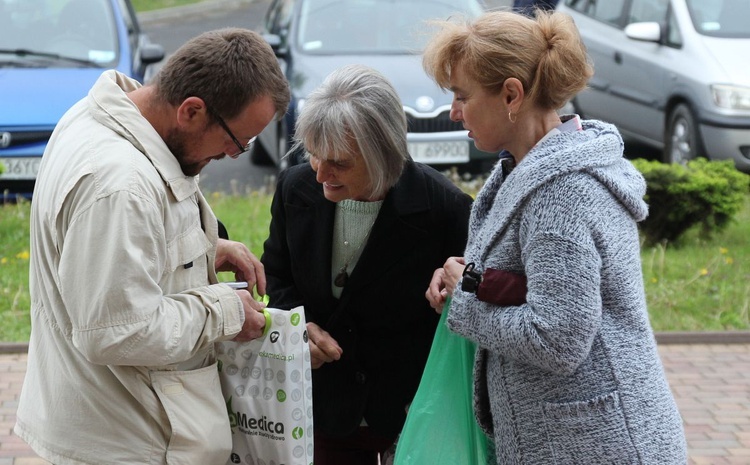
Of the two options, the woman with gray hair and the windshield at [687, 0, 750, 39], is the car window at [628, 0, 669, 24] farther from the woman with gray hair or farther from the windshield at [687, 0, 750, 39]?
the woman with gray hair

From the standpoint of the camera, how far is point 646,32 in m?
9.87

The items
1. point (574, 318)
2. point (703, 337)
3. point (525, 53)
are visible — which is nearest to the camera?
point (574, 318)

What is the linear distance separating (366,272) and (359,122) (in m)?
0.43

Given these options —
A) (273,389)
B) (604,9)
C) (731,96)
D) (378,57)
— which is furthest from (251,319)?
(604,9)

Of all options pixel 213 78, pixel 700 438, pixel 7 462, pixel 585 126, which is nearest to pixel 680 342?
pixel 700 438

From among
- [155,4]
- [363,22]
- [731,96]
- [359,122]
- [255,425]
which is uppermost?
[359,122]

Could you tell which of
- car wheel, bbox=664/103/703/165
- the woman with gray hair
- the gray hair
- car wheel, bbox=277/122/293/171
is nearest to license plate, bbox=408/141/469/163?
car wheel, bbox=277/122/293/171

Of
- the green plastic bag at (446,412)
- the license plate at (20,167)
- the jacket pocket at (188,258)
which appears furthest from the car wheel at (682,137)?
the jacket pocket at (188,258)

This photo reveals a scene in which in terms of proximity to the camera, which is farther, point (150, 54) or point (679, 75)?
point (679, 75)

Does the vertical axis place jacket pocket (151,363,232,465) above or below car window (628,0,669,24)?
above

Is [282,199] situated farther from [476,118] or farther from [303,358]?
[476,118]

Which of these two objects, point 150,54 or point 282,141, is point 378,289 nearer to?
point 282,141

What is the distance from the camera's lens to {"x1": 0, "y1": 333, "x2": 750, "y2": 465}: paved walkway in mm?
5004

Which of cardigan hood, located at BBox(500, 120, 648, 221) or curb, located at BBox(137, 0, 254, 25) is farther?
curb, located at BBox(137, 0, 254, 25)
